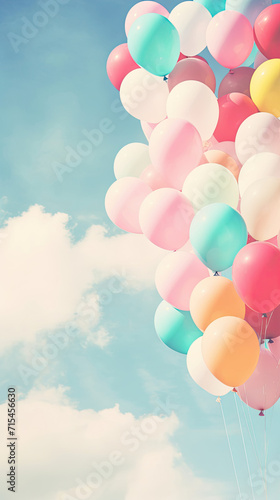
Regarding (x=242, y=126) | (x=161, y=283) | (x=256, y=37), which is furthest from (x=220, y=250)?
(x=256, y=37)

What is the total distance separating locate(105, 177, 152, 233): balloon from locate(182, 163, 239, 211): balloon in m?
0.55

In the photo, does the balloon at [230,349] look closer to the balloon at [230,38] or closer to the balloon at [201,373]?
the balloon at [201,373]

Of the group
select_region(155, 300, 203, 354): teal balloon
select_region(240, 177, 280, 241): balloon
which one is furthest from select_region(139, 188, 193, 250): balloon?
select_region(155, 300, 203, 354): teal balloon

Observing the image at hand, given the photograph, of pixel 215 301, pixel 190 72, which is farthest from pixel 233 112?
pixel 215 301

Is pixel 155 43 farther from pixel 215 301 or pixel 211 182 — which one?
pixel 215 301

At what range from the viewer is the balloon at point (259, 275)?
12.4 ft

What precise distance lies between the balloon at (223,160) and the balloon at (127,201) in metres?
0.64

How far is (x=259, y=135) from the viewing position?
4.37 m

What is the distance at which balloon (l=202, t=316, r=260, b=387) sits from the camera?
3799 millimetres

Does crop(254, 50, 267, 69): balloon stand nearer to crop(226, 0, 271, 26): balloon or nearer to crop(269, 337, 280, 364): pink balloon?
crop(226, 0, 271, 26): balloon

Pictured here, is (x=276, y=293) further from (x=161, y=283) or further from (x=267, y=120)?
(x=267, y=120)

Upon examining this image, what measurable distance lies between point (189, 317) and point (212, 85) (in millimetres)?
2301

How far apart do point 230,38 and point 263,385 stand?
10.3 ft

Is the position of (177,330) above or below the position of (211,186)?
below
